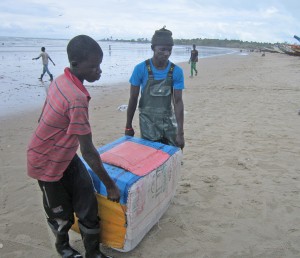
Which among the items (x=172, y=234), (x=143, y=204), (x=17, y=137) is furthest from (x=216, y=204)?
(x=17, y=137)

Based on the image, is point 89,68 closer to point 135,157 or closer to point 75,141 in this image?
point 75,141

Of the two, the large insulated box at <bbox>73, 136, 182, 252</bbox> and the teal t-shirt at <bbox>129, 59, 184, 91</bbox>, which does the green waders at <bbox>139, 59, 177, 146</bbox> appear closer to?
the teal t-shirt at <bbox>129, 59, 184, 91</bbox>

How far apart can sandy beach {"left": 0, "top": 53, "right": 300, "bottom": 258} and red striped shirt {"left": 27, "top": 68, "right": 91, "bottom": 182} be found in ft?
3.25

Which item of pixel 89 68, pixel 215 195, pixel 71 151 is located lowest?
pixel 215 195

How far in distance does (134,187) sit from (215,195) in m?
1.63

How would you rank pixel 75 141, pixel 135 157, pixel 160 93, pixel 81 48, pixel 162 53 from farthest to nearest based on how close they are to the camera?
pixel 160 93 → pixel 162 53 → pixel 135 157 → pixel 75 141 → pixel 81 48

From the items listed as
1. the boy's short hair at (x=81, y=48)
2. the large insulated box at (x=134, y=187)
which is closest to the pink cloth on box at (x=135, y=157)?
the large insulated box at (x=134, y=187)

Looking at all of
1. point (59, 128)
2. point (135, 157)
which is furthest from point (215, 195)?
point (59, 128)

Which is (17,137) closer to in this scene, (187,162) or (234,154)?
(187,162)

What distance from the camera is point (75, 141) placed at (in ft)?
7.14

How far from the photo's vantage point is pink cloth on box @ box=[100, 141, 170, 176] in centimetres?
255

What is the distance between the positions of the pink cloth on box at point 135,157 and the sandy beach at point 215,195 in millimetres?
760

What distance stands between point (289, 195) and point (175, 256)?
172 cm

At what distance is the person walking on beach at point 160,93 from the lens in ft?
9.82
